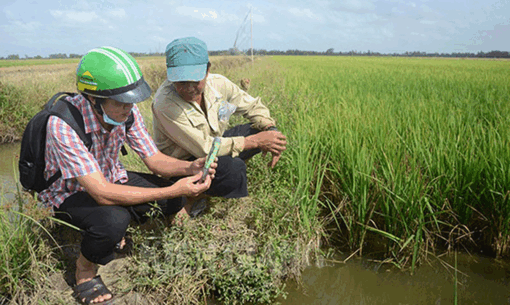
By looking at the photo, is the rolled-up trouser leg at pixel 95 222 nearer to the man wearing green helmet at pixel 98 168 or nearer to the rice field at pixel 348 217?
the man wearing green helmet at pixel 98 168

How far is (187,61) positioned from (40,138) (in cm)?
81

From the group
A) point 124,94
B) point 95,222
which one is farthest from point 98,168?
point 124,94

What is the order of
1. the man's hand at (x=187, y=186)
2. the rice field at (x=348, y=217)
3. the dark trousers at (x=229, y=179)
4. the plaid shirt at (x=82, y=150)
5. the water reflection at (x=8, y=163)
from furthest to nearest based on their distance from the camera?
the water reflection at (x=8, y=163) → the dark trousers at (x=229, y=179) → the rice field at (x=348, y=217) → the man's hand at (x=187, y=186) → the plaid shirt at (x=82, y=150)

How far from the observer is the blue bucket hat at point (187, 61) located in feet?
6.42

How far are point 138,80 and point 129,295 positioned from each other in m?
1.08

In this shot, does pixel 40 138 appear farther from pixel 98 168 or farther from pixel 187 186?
pixel 187 186

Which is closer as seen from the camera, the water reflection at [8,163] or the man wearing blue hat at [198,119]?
the man wearing blue hat at [198,119]

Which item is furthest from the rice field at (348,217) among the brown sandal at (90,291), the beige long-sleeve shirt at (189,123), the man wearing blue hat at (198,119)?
the beige long-sleeve shirt at (189,123)

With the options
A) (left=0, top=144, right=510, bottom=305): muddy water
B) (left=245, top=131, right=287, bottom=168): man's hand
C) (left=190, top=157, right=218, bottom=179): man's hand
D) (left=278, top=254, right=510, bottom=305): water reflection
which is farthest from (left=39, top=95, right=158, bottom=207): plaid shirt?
(left=278, top=254, right=510, bottom=305): water reflection

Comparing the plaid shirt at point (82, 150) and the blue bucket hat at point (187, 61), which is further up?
the blue bucket hat at point (187, 61)

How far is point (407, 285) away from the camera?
2.05m

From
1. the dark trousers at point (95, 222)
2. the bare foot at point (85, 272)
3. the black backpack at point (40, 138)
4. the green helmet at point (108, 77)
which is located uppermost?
the green helmet at point (108, 77)

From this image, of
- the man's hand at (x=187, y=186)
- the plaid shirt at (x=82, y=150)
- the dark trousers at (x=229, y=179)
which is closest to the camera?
the plaid shirt at (x=82, y=150)

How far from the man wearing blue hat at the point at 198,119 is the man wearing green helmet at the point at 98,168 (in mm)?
240
